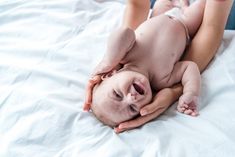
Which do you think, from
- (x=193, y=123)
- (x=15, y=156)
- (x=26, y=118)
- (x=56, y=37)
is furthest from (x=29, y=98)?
(x=193, y=123)

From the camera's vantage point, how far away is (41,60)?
3.45 feet

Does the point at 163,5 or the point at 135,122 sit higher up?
the point at 163,5

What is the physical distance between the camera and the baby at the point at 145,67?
0.85m

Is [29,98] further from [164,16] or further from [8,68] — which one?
[164,16]

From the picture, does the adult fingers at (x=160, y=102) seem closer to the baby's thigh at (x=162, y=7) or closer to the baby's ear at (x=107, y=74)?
the baby's ear at (x=107, y=74)

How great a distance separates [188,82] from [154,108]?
0.12 metres

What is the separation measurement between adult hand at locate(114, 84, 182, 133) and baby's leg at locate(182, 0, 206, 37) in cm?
26

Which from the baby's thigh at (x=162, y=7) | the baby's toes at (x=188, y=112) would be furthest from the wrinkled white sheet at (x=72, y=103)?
the baby's thigh at (x=162, y=7)

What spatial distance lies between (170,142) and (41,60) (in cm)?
48

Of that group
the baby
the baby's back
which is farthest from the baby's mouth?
the baby's back

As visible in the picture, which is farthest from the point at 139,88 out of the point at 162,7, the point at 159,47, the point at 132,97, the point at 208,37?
the point at 162,7

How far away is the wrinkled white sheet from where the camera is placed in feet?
2.53

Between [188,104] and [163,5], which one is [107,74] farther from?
[163,5]

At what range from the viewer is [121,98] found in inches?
33.4
